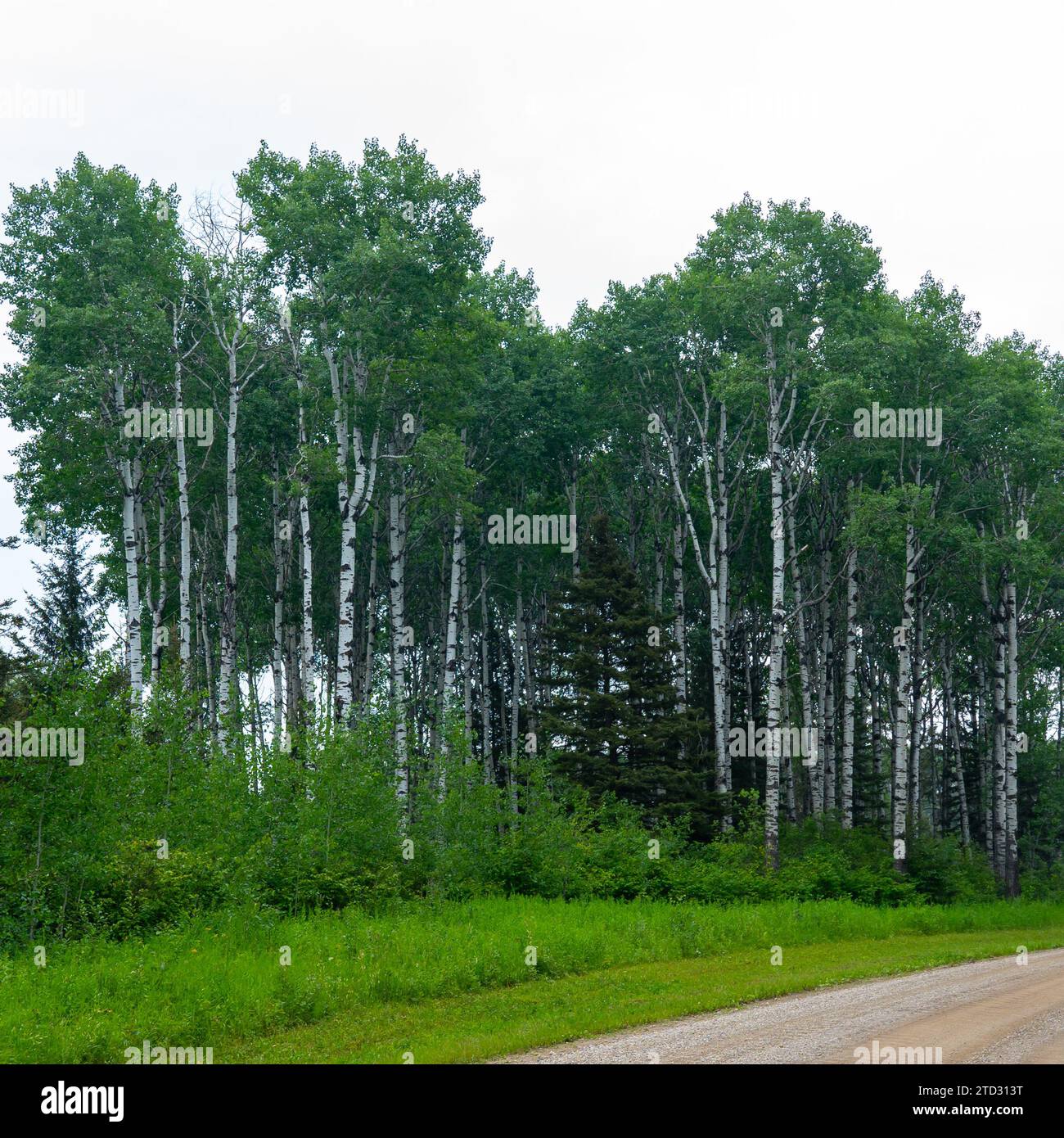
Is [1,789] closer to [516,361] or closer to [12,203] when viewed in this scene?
[12,203]

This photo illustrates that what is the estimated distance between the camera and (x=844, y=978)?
56.7 ft

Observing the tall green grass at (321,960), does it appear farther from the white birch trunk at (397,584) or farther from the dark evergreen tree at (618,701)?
the white birch trunk at (397,584)

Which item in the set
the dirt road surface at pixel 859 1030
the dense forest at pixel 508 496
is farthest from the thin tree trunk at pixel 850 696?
the dirt road surface at pixel 859 1030

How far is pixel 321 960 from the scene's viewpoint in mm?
15211

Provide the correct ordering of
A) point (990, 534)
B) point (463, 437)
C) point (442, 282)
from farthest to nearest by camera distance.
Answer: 1. point (463, 437)
2. point (990, 534)
3. point (442, 282)

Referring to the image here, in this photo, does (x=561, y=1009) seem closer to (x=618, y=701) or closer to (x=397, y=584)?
(x=618, y=701)

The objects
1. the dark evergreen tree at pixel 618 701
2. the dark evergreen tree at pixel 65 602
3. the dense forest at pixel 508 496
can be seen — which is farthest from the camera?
the dark evergreen tree at pixel 65 602

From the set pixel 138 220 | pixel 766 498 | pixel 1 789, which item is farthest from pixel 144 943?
pixel 766 498

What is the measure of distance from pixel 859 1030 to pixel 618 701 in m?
20.3

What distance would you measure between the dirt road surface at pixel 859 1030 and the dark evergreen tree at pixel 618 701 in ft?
49.9

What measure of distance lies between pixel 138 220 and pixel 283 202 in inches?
217

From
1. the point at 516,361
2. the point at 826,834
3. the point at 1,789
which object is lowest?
the point at 826,834

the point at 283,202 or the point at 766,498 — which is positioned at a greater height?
the point at 283,202

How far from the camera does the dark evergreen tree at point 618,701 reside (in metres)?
31.7
